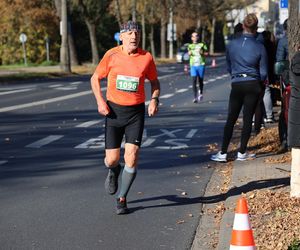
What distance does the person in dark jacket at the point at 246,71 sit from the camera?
28.3 ft

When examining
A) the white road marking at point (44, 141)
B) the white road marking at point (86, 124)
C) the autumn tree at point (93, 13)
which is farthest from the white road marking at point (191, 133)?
the autumn tree at point (93, 13)

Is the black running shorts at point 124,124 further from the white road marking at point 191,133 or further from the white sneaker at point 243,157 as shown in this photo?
the white road marking at point 191,133

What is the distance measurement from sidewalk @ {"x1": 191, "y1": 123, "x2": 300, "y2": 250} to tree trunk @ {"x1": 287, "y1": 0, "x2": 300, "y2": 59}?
149 cm

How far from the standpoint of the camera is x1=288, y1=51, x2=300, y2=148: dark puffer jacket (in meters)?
5.99

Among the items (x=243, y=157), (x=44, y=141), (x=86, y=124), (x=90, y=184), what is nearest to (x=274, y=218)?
(x=90, y=184)

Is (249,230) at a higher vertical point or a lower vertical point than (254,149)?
higher

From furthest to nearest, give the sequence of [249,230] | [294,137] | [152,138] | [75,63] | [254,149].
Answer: [75,63] → [152,138] → [254,149] → [294,137] → [249,230]

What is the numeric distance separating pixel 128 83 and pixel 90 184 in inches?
75.5

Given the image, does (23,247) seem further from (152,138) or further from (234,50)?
(152,138)

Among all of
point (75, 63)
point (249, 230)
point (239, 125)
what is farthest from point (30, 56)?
point (249, 230)

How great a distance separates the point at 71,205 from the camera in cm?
677

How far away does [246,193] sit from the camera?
690cm

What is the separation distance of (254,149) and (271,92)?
3897mm

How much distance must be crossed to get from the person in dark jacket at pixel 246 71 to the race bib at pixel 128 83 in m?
2.76
